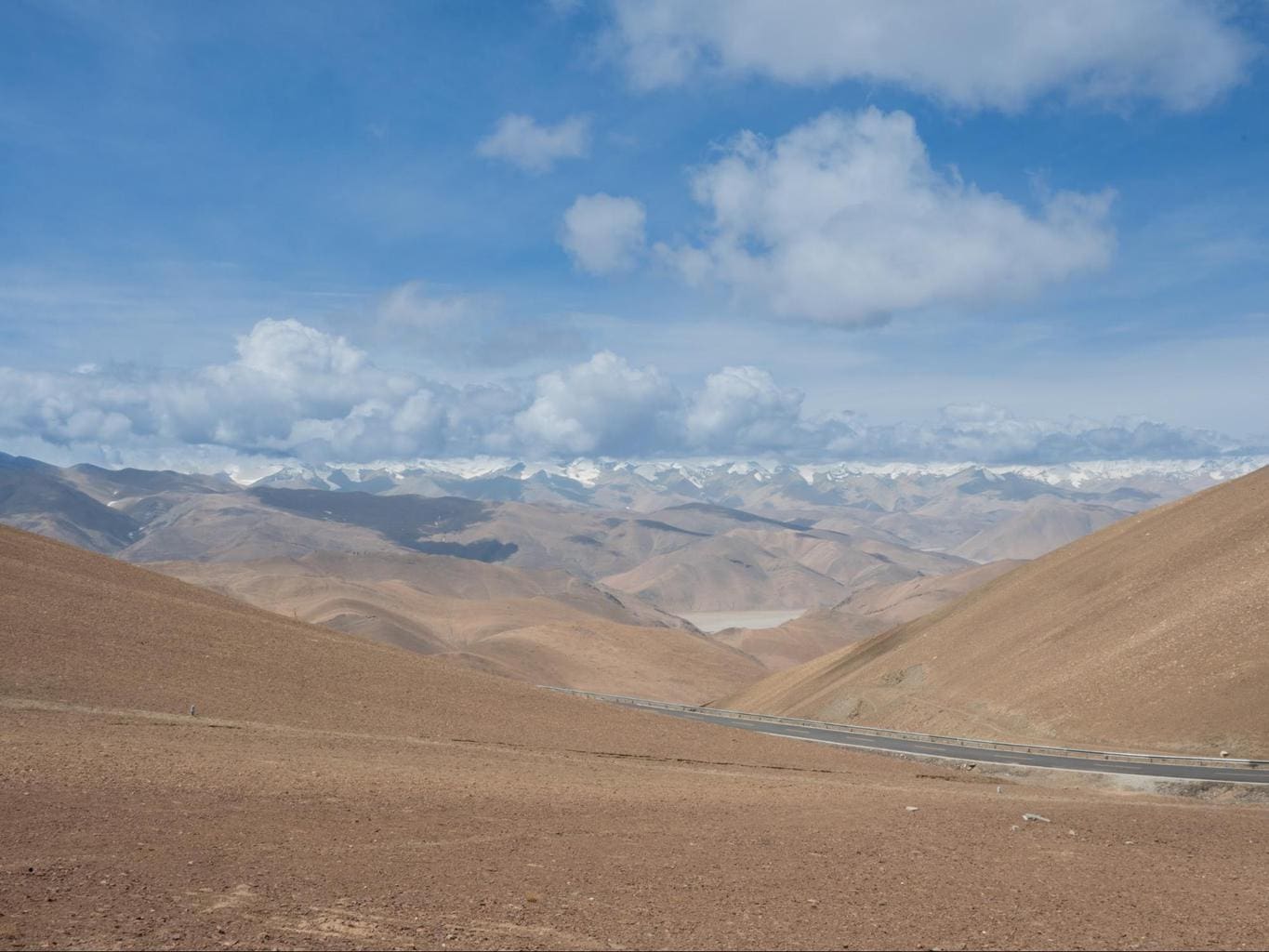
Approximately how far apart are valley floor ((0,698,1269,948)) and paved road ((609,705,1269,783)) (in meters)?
10.8

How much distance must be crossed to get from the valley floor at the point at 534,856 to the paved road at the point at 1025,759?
1084 cm

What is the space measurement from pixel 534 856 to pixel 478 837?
170 centimetres

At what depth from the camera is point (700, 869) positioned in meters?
17.0

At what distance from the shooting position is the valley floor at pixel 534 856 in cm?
1305

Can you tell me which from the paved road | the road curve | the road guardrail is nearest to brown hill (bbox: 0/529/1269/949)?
the road curve

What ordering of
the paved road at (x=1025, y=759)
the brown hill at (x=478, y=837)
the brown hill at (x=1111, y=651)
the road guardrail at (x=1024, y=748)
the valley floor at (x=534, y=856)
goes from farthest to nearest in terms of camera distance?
the brown hill at (x=1111, y=651), the road guardrail at (x=1024, y=748), the paved road at (x=1025, y=759), the brown hill at (x=478, y=837), the valley floor at (x=534, y=856)

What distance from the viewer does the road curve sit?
38000 mm

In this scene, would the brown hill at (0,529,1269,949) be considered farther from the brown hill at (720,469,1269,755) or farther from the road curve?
the brown hill at (720,469,1269,755)

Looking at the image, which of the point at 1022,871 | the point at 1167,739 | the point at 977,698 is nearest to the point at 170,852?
the point at 1022,871

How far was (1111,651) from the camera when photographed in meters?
55.4

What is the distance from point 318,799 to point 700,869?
8018mm

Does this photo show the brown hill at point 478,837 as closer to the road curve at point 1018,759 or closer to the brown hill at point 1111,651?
the road curve at point 1018,759

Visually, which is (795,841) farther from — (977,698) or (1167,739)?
(977,698)

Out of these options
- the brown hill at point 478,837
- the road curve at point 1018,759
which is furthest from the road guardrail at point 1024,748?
the brown hill at point 478,837
